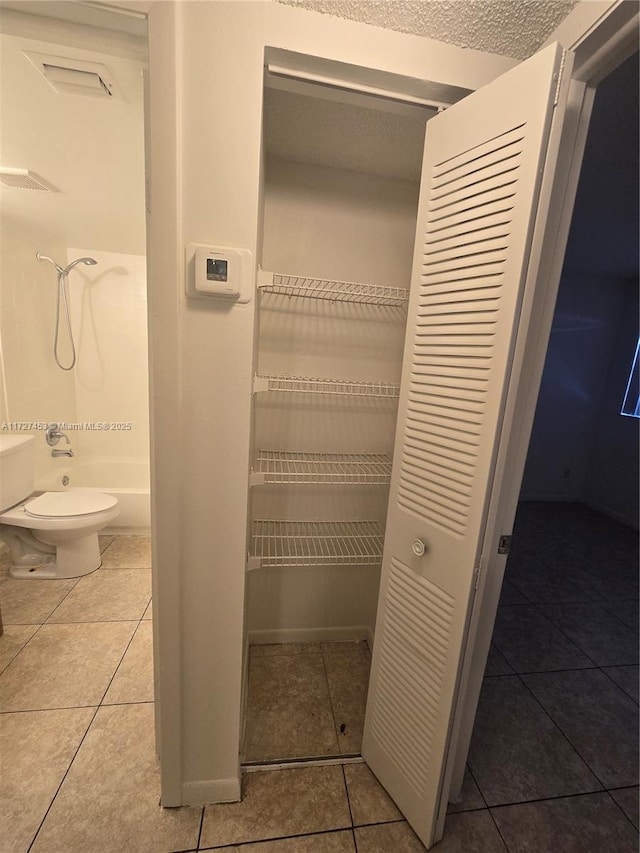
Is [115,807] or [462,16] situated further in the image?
[115,807]

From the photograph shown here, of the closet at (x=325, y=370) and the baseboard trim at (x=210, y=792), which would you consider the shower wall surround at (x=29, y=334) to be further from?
the baseboard trim at (x=210, y=792)

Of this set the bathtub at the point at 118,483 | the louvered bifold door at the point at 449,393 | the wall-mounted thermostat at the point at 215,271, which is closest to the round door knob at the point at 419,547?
the louvered bifold door at the point at 449,393

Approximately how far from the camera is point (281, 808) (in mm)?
1161

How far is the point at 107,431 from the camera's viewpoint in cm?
333

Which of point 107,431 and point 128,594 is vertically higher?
point 107,431

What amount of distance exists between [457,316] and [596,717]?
201cm

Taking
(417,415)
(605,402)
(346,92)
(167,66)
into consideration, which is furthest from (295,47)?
(605,402)

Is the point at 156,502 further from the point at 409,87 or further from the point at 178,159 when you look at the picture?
the point at 409,87

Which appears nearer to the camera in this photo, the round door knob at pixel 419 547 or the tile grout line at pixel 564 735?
the round door knob at pixel 419 547

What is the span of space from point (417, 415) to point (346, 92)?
0.94 metres

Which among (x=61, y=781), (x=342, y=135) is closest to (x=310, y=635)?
(x=61, y=781)

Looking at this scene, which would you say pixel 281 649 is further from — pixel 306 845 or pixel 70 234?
pixel 70 234

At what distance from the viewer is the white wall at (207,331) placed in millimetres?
817

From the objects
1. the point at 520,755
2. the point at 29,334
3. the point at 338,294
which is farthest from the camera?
the point at 29,334
